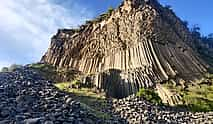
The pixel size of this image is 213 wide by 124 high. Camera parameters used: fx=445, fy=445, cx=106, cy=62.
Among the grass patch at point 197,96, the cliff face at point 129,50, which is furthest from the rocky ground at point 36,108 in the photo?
the cliff face at point 129,50

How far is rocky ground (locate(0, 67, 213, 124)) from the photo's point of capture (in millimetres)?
18922

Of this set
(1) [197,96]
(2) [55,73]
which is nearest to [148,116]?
(1) [197,96]

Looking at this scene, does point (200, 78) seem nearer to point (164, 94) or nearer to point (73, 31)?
point (164, 94)

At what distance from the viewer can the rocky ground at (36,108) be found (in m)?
18.5

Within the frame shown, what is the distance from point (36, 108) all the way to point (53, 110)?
35.0 inches

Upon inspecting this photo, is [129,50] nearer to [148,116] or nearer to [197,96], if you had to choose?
[197,96]

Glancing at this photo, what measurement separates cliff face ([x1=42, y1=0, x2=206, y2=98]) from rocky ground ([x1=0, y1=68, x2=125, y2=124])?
2203 cm

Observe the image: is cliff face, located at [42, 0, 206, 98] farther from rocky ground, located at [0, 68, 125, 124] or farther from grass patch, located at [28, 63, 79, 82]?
rocky ground, located at [0, 68, 125, 124]

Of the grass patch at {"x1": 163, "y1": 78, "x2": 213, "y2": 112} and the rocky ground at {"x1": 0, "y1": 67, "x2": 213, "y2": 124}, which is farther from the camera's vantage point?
the grass patch at {"x1": 163, "y1": 78, "x2": 213, "y2": 112}

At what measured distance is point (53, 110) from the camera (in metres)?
20.8

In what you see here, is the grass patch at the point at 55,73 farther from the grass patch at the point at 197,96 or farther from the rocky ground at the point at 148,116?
the rocky ground at the point at 148,116

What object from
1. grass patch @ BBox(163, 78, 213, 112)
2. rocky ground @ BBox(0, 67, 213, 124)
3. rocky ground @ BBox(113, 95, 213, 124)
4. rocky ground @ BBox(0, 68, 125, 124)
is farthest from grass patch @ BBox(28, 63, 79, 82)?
rocky ground @ BBox(0, 68, 125, 124)

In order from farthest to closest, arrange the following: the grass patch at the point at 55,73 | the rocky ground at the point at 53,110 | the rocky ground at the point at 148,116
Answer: the grass patch at the point at 55,73 < the rocky ground at the point at 148,116 < the rocky ground at the point at 53,110

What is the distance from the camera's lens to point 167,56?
2224 inches
